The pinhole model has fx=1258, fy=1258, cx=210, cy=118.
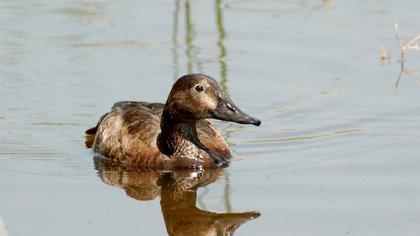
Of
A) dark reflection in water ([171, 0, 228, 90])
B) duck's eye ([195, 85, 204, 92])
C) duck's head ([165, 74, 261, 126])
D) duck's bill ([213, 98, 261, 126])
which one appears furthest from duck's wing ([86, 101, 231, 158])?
dark reflection in water ([171, 0, 228, 90])

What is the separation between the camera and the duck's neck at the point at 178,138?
11.9 meters

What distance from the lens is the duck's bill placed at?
11.4m

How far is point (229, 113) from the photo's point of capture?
1145 cm

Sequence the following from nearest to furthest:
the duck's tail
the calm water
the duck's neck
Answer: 1. the calm water
2. the duck's neck
3. the duck's tail

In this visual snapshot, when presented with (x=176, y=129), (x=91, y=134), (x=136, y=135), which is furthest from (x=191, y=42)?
(x=176, y=129)

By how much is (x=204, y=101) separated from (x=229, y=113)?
0.27 metres

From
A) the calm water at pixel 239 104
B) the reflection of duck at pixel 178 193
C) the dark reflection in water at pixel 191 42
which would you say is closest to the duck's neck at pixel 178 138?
the reflection of duck at pixel 178 193

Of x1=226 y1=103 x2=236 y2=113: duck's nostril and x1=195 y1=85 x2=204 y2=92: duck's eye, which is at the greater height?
x1=195 y1=85 x2=204 y2=92: duck's eye

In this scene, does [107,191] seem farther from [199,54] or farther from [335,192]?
[199,54]

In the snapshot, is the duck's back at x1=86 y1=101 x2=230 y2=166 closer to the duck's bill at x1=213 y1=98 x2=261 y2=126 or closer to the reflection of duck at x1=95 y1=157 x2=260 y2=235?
the reflection of duck at x1=95 y1=157 x2=260 y2=235

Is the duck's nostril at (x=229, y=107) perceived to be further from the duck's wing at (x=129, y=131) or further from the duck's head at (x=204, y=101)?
→ the duck's wing at (x=129, y=131)

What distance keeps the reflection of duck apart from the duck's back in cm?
15

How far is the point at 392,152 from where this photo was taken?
11.7 m

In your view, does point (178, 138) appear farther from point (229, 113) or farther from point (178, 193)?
point (178, 193)
